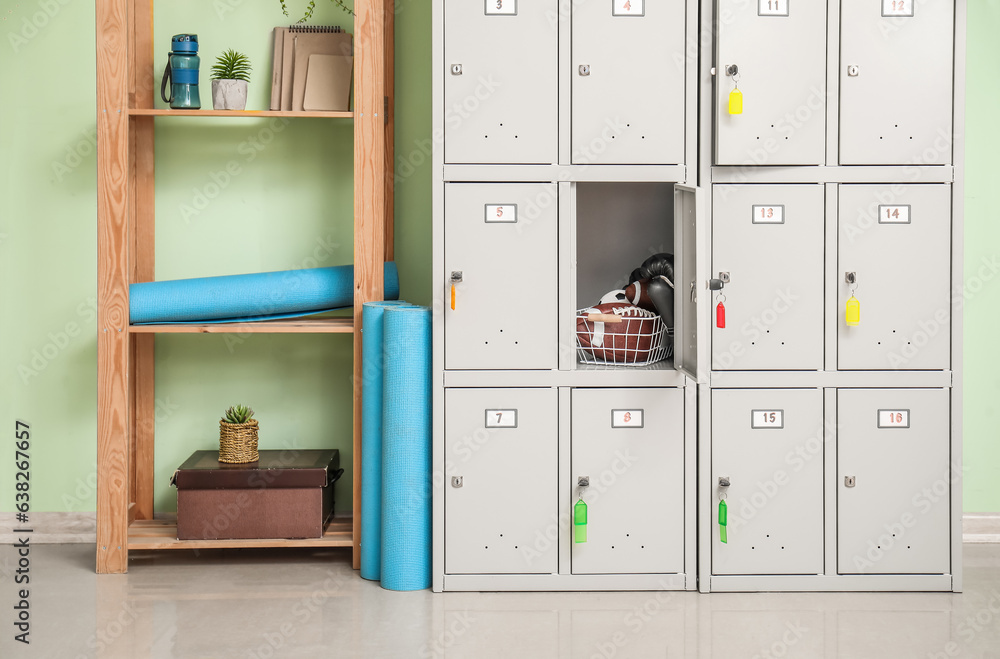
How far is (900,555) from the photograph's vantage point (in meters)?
3.18

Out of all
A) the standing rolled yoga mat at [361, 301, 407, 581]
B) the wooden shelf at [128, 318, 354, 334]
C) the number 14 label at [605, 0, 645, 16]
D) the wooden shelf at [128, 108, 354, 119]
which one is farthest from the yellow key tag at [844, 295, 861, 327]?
the wooden shelf at [128, 108, 354, 119]

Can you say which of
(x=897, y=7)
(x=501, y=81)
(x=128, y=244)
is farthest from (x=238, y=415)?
(x=897, y=7)

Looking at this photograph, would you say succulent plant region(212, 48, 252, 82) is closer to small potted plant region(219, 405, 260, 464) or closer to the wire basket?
small potted plant region(219, 405, 260, 464)

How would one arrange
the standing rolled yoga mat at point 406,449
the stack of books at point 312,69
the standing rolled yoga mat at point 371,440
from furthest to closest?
the stack of books at point 312,69 < the standing rolled yoga mat at point 371,440 < the standing rolled yoga mat at point 406,449

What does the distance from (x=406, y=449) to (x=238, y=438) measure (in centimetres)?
69

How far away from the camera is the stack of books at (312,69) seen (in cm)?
350

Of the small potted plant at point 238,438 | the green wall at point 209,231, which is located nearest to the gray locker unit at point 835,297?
the green wall at point 209,231

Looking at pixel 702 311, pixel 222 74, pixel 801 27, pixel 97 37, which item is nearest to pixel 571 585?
pixel 702 311

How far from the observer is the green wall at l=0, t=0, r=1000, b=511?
12.0 feet

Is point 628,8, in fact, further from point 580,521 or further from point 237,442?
point 237,442

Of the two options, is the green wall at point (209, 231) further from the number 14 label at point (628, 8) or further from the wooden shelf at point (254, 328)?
the number 14 label at point (628, 8)

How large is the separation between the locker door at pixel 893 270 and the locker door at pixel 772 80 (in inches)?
10.3

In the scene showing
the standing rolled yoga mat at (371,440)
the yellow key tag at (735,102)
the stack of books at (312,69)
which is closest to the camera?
the yellow key tag at (735,102)

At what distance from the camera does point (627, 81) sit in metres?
3.09
